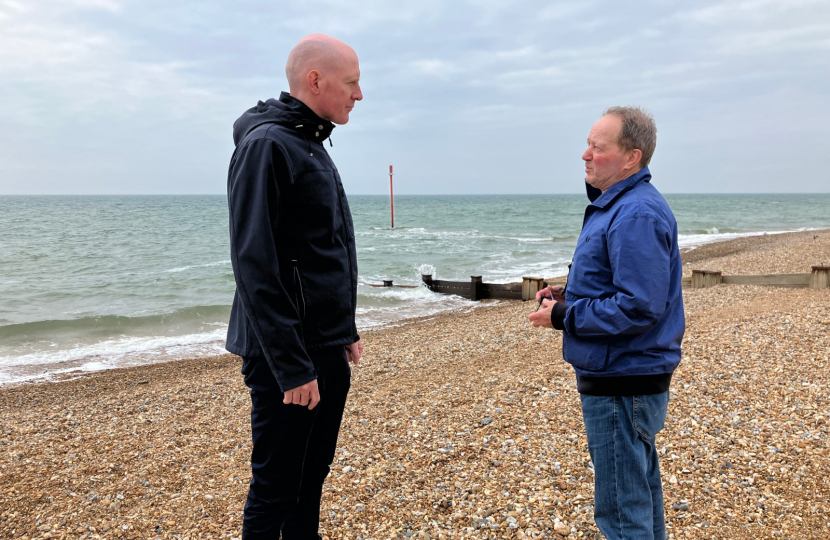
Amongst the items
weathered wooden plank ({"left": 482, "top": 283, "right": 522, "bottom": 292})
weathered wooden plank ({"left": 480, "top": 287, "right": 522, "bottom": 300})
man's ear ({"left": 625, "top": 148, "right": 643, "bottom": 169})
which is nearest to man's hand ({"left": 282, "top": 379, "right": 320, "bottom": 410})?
man's ear ({"left": 625, "top": 148, "right": 643, "bottom": 169})

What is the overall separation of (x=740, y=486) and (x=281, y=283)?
2980mm

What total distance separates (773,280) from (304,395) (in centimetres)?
1097

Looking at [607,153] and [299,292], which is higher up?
[607,153]

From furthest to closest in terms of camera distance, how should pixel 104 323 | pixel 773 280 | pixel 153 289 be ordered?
pixel 153 289
pixel 104 323
pixel 773 280

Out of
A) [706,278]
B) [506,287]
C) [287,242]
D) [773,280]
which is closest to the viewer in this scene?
[287,242]

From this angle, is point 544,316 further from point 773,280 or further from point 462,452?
point 773,280

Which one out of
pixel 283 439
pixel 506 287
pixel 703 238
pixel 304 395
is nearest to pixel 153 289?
pixel 506 287

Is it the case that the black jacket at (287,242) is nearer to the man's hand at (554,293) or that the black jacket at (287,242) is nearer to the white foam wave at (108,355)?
the man's hand at (554,293)

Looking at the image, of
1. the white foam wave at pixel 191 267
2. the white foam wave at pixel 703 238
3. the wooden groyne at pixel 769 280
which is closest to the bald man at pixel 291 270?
the wooden groyne at pixel 769 280

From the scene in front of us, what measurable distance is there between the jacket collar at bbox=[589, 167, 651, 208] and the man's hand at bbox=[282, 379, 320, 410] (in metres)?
1.28

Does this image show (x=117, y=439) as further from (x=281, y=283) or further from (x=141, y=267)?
(x=141, y=267)

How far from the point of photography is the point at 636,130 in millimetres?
2082

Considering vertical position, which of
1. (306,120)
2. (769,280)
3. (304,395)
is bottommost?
(769,280)

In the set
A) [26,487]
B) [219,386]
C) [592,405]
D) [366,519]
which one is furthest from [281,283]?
[219,386]
